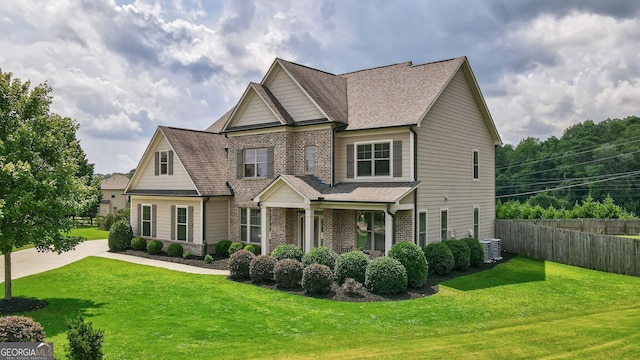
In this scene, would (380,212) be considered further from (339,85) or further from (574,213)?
(574,213)

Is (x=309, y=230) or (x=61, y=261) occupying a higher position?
(x=309, y=230)

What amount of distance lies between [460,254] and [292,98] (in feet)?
36.5

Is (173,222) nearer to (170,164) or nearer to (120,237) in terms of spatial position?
(170,164)

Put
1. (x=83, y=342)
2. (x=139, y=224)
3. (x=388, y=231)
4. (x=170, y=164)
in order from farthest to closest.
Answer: (x=139, y=224) → (x=170, y=164) → (x=388, y=231) → (x=83, y=342)

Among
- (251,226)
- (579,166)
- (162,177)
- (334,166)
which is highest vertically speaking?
(579,166)

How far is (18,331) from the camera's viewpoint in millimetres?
8883

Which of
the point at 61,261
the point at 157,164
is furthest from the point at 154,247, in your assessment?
the point at 157,164

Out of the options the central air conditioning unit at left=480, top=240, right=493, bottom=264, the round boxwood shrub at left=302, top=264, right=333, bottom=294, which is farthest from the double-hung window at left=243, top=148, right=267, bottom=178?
the central air conditioning unit at left=480, top=240, right=493, bottom=264

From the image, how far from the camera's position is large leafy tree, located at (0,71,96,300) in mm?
13156

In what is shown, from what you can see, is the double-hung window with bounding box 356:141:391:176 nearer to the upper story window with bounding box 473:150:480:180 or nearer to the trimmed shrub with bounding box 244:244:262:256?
the trimmed shrub with bounding box 244:244:262:256

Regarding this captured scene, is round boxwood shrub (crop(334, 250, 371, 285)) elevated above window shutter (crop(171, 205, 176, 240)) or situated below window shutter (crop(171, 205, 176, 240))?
below

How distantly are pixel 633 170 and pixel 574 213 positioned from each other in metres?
39.9

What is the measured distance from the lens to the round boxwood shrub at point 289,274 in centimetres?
1689

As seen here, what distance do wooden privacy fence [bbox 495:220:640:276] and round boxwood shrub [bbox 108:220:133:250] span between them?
2232 cm
